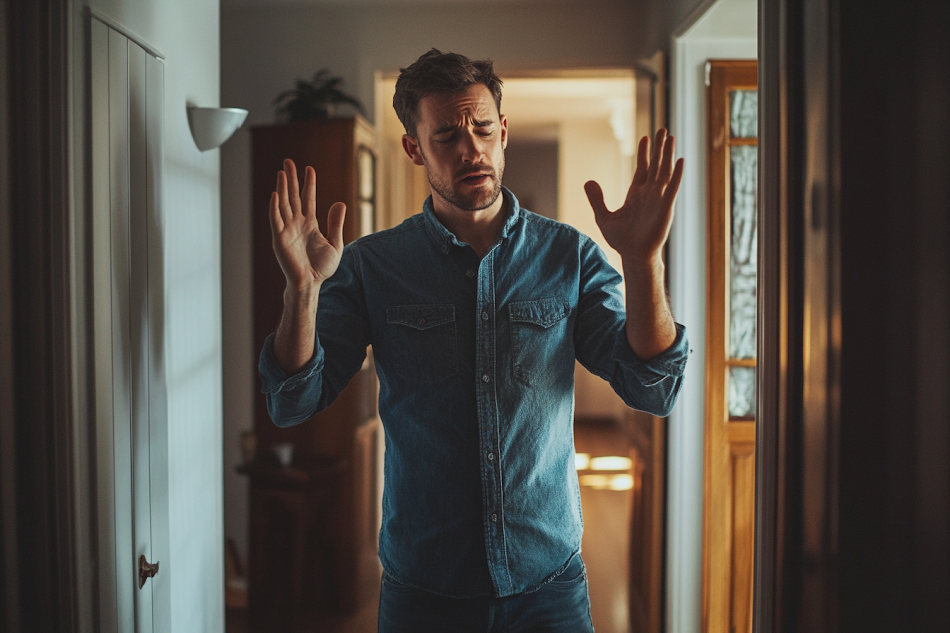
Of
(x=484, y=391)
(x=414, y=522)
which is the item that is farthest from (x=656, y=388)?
(x=414, y=522)

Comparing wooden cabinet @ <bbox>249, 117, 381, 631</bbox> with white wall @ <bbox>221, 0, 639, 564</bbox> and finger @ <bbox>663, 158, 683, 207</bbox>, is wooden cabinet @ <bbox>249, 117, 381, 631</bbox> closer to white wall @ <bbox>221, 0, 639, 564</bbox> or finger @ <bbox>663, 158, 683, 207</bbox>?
white wall @ <bbox>221, 0, 639, 564</bbox>

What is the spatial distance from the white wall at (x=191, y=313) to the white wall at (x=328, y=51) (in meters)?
1.09

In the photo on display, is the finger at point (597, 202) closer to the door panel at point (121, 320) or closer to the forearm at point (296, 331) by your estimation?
the forearm at point (296, 331)

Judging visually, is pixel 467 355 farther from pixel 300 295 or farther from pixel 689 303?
pixel 689 303

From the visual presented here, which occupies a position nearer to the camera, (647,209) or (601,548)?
(647,209)

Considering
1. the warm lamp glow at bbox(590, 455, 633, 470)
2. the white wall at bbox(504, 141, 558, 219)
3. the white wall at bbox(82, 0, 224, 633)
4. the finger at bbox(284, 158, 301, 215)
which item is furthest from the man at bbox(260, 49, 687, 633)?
the white wall at bbox(504, 141, 558, 219)

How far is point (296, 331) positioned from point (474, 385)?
322 millimetres

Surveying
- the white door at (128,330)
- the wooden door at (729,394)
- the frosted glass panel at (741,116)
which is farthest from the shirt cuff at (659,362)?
the frosted glass panel at (741,116)

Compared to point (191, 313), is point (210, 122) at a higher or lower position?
higher

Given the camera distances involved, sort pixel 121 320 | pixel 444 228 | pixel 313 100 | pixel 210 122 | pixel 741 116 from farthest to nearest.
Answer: pixel 313 100
pixel 741 116
pixel 210 122
pixel 444 228
pixel 121 320

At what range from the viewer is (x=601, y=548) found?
3141 mm

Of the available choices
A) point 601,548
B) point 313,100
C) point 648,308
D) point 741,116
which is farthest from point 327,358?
point 601,548


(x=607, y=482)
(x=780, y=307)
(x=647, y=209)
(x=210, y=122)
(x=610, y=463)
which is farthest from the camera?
(x=610, y=463)

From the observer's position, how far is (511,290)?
1108 mm
